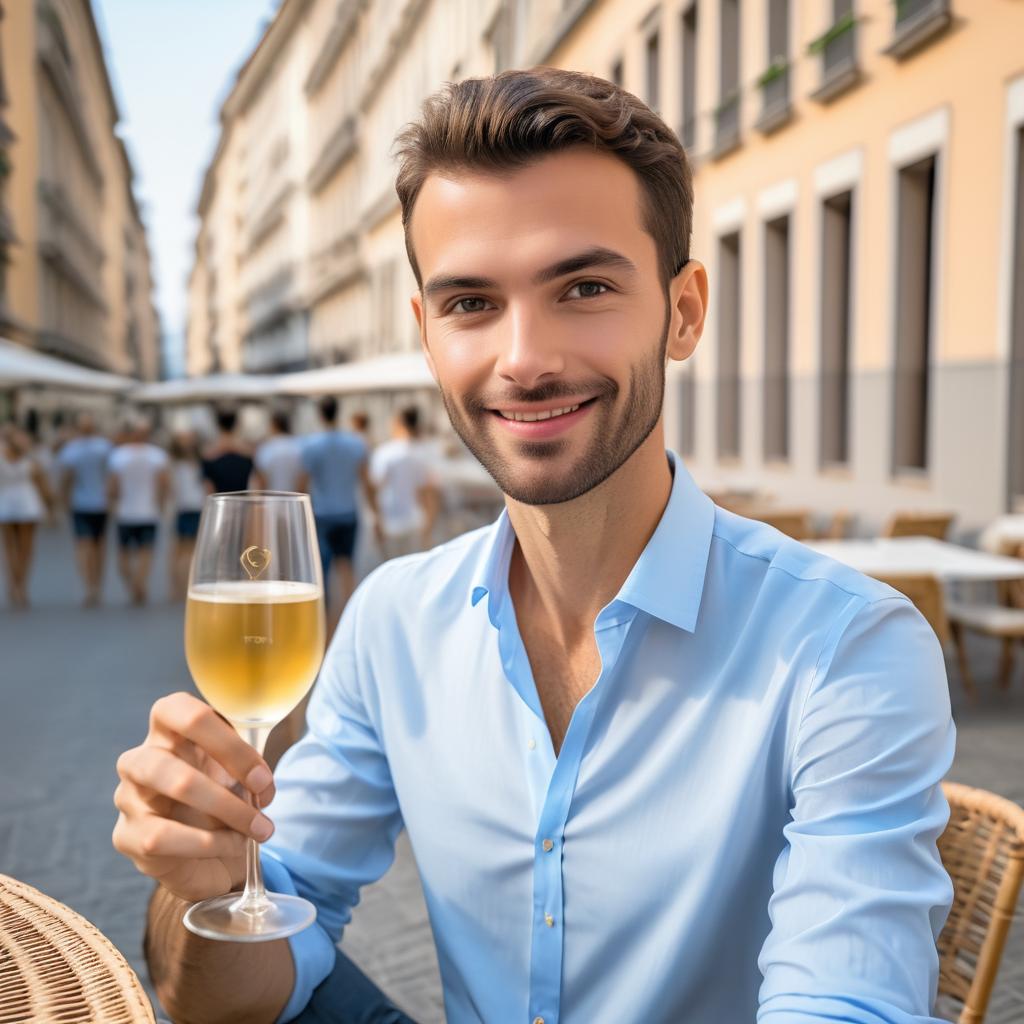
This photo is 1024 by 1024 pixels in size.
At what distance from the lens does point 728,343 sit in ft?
62.0

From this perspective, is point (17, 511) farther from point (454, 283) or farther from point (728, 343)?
point (454, 283)

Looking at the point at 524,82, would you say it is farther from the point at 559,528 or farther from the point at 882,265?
the point at 882,265

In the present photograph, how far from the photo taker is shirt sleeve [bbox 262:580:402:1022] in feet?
6.35

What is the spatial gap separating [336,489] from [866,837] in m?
9.09

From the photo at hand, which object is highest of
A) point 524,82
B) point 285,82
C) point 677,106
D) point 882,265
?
point 285,82

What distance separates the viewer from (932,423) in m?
12.4

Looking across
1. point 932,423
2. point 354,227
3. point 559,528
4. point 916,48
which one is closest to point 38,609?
point 932,423

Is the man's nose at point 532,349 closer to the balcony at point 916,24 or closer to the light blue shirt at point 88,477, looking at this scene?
the balcony at point 916,24

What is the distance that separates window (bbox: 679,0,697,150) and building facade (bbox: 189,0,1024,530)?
0.03 metres

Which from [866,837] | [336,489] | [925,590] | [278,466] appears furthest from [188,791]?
[278,466]

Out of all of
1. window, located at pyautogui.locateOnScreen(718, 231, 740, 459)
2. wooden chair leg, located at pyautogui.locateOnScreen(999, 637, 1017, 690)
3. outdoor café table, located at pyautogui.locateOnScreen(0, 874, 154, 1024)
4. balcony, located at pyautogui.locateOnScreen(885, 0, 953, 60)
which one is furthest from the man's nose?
window, located at pyautogui.locateOnScreen(718, 231, 740, 459)

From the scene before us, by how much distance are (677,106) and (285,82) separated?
50193 millimetres

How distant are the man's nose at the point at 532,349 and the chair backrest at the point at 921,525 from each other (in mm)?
7726

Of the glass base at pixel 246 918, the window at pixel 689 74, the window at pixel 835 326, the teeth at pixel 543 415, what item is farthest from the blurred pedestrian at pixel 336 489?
the window at pixel 689 74
